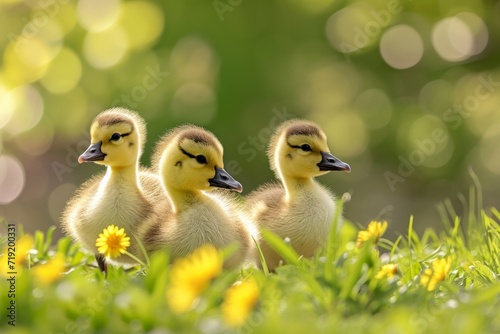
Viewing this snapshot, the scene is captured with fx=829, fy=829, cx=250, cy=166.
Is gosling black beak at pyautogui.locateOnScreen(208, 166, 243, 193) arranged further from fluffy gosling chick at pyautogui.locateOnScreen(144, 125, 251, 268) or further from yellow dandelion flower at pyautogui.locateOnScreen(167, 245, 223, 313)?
yellow dandelion flower at pyautogui.locateOnScreen(167, 245, 223, 313)

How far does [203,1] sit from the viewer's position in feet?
28.0

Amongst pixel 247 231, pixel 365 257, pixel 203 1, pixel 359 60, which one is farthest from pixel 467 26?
pixel 365 257

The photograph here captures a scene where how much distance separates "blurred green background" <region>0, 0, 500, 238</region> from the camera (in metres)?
8.09

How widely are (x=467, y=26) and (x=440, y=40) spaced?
1.07 feet

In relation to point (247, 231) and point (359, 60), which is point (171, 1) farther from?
point (247, 231)

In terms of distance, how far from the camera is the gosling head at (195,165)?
3281 millimetres

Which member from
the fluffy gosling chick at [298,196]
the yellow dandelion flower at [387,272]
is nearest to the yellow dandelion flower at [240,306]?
the yellow dandelion flower at [387,272]

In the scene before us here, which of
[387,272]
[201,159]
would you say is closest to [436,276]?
[387,272]

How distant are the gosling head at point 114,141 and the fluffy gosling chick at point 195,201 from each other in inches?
5.2

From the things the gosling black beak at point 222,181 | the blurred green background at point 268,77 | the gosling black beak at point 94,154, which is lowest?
the blurred green background at point 268,77

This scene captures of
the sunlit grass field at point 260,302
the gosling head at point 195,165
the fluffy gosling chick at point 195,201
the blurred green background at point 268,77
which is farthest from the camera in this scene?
the blurred green background at point 268,77

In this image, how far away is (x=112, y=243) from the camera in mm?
3043

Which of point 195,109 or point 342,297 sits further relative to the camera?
point 195,109

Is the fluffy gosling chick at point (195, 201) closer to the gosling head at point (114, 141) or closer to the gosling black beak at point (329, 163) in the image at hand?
the gosling head at point (114, 141)
